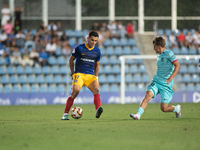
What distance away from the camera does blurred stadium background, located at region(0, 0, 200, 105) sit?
1800cm

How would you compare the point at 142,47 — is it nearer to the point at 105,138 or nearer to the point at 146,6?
the point at 146,6

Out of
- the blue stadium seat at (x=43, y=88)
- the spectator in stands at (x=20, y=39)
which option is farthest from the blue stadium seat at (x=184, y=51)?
the spectator in stands at (x=20, y=39)

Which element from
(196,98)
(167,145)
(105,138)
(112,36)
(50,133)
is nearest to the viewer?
(167,145)

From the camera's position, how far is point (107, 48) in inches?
794

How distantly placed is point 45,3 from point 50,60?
4520mm

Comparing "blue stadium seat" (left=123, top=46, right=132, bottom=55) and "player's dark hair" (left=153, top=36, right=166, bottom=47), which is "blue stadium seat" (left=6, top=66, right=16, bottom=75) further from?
"player's dark hair" (left=153, top=36, right=166, bottom=47)

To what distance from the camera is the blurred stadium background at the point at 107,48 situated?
18000 mm

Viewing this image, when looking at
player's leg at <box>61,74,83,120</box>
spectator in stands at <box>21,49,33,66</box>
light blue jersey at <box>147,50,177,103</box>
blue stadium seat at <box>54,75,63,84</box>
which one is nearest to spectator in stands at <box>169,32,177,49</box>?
blue stadium seat at <box>54,75,63,84</box>

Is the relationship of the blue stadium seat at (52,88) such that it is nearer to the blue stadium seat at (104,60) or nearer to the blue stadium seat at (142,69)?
the blue stadium seat at (104,60)

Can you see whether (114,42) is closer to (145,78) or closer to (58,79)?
(145,78)

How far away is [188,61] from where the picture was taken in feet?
62.8

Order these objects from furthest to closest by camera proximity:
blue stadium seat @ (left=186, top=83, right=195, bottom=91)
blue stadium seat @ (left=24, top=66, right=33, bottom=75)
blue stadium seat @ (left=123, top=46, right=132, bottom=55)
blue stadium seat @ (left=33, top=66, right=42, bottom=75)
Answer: blue stadium seat @ (left=123, top=46, right=132, bottom=55), blue stadium seat @ (left=33, top=66, right=42, bottom=75), blue stadium seat @ (left=24, top=66, right=33, bottom=75), blue stadium seat @ (left=186, top=83, right=195, bottom=91)

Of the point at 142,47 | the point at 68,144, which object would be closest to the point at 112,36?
the point at 142,47

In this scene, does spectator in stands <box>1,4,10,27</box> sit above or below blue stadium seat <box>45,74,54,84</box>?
above
